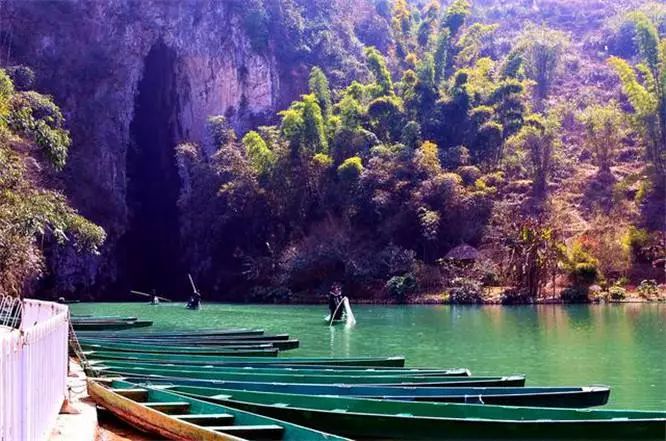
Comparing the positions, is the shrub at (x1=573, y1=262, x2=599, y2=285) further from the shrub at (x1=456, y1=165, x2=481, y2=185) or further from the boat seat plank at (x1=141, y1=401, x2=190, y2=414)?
the boat seat plank at (x1=141, y1=401, x2=190, y2=414)

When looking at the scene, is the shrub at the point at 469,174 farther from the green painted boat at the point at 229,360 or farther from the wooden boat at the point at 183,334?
the green painted boat at the point at 229,360

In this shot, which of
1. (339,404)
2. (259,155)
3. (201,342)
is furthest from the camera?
(259,155)

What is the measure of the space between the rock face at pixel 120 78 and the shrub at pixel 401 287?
18.3 m

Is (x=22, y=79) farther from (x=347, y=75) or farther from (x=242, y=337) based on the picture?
(x=242, y=337)

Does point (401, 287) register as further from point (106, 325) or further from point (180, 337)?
point (180, 337)

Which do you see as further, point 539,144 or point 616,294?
point 539,144

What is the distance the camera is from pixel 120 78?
154ft

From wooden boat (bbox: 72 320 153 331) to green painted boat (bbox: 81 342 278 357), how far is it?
5.85m

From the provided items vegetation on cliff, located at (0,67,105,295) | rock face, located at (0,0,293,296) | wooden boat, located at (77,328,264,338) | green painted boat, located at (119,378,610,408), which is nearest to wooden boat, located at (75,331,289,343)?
wooden boat, located at (77,328,264,338)

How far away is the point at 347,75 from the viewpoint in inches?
1991

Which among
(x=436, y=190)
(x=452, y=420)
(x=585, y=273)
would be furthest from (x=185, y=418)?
(x=436, y=190)

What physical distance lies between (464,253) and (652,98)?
14009mm

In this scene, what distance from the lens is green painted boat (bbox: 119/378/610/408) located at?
7715 mm

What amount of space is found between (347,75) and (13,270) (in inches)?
1335
